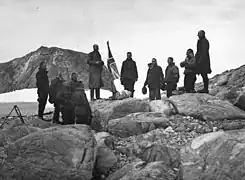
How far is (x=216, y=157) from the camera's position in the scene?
951 centimetres

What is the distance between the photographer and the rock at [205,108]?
13.2 m

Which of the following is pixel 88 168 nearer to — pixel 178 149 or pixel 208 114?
pixel 178 149

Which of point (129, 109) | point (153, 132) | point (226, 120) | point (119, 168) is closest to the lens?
point (119, 168)

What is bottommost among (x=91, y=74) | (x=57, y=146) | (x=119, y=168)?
(x=119, y=168)

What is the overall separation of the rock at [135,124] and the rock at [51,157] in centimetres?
231

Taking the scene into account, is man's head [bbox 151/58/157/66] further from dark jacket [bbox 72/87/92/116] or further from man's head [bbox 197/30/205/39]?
dark jacket [bbox 72/87/92/116]

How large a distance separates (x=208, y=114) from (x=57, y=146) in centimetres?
509

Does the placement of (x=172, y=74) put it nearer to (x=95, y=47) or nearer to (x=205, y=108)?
(x=205, y=108)

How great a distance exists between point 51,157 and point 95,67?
6.61m

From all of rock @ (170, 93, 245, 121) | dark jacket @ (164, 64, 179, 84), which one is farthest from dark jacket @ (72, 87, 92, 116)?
dark jacket @ (164, 64, 179, 84)

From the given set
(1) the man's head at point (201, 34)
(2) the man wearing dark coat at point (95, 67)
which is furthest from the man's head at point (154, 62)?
(1) the man's head at point (201, 34)

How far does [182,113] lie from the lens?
535 inches

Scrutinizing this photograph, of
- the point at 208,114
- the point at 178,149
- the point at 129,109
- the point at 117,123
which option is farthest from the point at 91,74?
the point at 178,149

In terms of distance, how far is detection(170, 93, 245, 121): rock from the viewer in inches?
519
